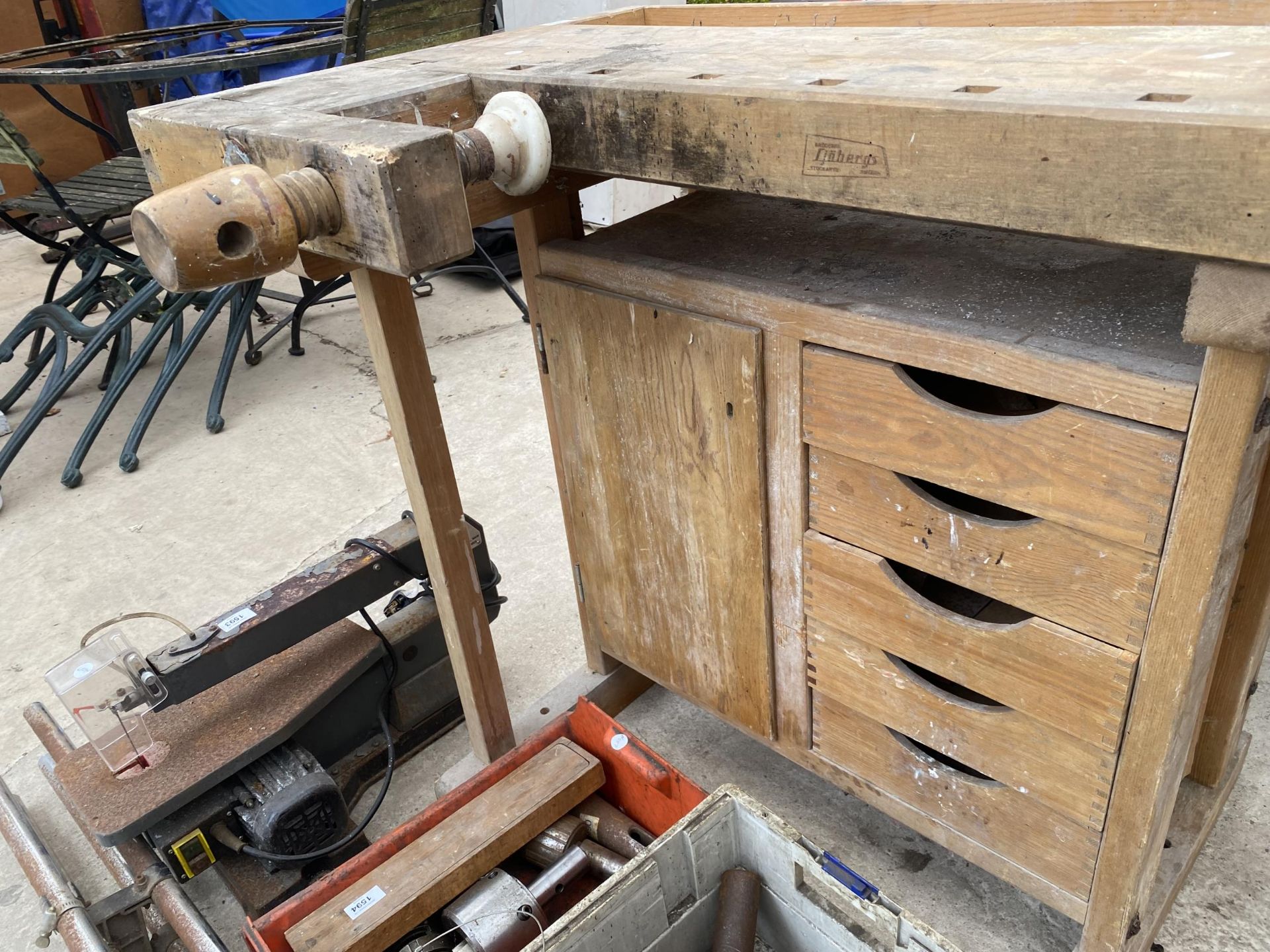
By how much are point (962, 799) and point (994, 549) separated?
37 centimetres

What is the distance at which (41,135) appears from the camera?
5355 mm

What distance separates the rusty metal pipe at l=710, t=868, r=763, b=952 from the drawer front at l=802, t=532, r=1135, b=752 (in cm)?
33

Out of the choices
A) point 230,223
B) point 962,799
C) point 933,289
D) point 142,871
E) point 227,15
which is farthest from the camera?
point 227,15

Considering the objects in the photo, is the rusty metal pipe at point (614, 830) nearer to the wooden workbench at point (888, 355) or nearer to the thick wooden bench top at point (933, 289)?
the wooden workbench at point (888, 355)

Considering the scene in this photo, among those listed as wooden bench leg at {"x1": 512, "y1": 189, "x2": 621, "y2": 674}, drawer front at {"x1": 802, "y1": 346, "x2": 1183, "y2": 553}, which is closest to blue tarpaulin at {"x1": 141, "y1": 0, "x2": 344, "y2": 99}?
wooden bench leg at {"x1": 512, "y1": 189, "x2": 621, "y2": 674}

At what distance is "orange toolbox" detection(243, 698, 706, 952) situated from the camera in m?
1.21

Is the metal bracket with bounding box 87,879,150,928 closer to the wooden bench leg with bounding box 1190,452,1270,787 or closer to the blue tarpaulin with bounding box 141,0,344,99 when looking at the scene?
the wooden bench leg with bounding box 1190,452,1270,787

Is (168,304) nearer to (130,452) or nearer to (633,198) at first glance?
(130,452)

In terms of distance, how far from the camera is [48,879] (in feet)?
4.38

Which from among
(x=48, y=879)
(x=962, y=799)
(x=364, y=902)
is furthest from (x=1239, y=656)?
(x=48, y=879)

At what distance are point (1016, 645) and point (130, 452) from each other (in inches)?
103

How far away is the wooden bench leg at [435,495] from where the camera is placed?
1.18 m

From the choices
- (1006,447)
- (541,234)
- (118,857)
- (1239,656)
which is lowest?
(118,857)

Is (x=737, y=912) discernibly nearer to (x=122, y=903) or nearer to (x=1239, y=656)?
(x=1239, y=656)
